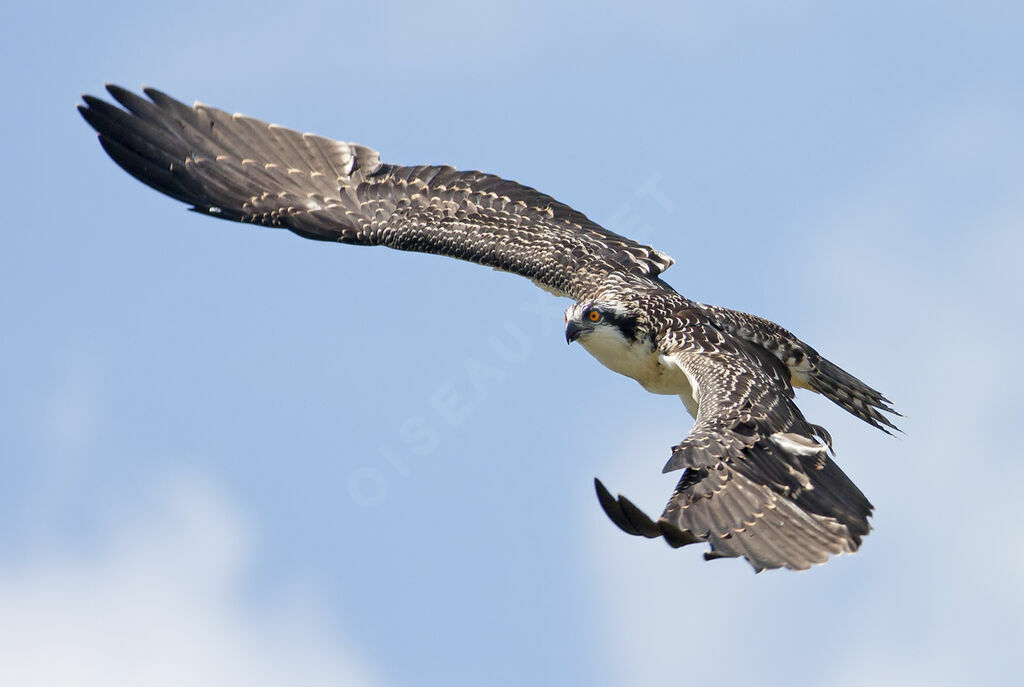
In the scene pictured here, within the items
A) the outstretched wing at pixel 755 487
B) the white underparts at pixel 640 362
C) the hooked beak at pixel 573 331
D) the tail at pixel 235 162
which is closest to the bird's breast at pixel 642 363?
the white underparts at pixel 640 362

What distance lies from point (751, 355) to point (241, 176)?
6378mm

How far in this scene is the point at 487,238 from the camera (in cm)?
1688

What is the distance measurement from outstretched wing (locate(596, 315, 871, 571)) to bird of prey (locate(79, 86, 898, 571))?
14 mm

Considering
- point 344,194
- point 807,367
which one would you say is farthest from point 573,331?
point 344,194

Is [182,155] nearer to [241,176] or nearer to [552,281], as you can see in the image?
[241,176]

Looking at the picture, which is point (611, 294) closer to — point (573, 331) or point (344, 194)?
point (573, 331)

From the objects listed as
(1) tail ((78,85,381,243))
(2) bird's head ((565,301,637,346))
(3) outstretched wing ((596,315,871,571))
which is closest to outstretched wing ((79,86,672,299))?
(1) tail ((78,85,381,243))

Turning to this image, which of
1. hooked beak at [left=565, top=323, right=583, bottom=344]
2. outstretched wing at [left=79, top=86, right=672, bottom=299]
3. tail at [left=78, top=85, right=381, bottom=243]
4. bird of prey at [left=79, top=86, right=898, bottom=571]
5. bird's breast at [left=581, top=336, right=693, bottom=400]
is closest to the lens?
bird of prey at [left=79, top=86, right=898, bottom=571]

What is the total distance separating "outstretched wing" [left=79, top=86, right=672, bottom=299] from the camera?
1684 centimetres

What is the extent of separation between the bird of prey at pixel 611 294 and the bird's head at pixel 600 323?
0.01 metres

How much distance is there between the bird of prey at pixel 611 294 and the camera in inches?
495

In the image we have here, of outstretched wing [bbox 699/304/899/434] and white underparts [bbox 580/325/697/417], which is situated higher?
outstretched wing [bbox 699/304/899/434]

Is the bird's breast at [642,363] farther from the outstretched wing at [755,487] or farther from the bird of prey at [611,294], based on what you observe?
the outstretched wing at [755,487]

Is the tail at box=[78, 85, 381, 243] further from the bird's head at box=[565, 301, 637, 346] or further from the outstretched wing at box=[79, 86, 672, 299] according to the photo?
the bird's head at box=[565, 301, 637, 346]
